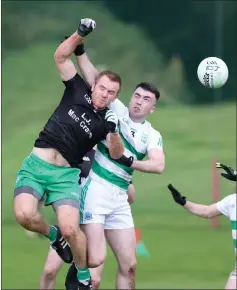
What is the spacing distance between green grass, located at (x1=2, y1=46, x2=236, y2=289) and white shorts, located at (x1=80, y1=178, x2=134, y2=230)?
5.92 m

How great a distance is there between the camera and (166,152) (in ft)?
58.2

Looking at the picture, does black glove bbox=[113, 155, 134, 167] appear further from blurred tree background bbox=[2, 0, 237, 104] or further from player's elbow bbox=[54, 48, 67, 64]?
blurred tree background bbox=[2, 0, 237, 104]

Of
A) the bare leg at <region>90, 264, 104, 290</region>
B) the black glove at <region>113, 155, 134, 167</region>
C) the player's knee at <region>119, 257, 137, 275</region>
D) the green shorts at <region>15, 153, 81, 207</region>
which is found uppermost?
the black glove at <region>113, 155, 134, 167</region>

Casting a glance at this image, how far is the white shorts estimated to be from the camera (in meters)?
9.61

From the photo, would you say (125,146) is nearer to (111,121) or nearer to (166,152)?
(111,121)

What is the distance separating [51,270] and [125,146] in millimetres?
1842

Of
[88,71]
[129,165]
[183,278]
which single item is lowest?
[183,278]

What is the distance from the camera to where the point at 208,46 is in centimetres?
1802

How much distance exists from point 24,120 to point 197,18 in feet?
11.3

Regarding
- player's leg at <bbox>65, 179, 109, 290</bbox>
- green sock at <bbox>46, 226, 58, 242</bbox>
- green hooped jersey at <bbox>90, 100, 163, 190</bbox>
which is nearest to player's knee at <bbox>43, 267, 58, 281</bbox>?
player's leg at <bbox>65, 179, 109, 290</bbox>

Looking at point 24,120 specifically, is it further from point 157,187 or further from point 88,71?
point 88,71

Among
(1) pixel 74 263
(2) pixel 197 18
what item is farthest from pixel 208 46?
(1) pixel 74 263

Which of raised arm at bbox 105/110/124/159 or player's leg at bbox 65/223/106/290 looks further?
player's leg at bbox 65/223/106/290

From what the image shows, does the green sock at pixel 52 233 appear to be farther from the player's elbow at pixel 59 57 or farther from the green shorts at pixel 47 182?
the player's elbow at pixel 59 57
